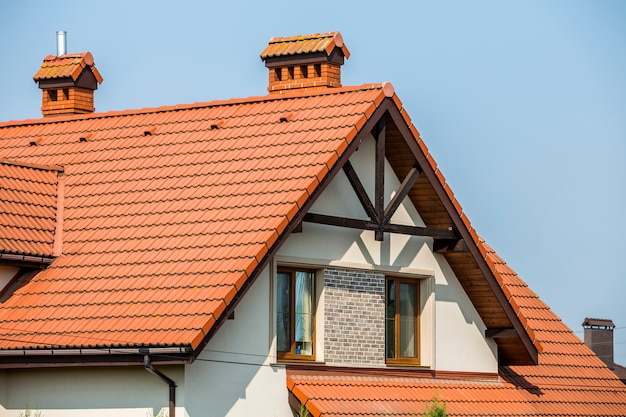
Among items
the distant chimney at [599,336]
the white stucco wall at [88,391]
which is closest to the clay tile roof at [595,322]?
the distant chimney at [599,336]

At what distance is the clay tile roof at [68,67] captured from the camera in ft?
97.7

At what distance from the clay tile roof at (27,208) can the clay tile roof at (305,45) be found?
4664 mm

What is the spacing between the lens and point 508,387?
2680 cm

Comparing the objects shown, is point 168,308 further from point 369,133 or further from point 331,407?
point 369,133

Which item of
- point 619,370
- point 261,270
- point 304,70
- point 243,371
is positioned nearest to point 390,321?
point 243,371

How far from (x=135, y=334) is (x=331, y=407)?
3344mm

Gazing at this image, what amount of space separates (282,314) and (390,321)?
8.52ft

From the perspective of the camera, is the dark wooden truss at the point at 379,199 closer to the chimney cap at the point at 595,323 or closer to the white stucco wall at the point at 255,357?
the white stucco wall at the point at 255,357

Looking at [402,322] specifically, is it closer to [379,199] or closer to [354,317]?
[354,317]

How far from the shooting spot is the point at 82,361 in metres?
21.4

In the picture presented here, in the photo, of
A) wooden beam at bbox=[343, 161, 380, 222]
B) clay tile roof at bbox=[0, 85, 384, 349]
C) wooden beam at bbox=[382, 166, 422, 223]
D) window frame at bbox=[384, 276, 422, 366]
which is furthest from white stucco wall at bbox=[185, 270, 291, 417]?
window frame at bbox=[384, 276, 422, 366]

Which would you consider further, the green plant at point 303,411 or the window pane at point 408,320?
the window pane at point 408,320

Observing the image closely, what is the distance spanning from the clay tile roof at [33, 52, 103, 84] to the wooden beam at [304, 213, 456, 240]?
26.3 feet

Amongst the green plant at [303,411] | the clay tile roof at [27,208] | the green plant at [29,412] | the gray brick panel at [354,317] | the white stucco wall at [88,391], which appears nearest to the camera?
the white stucco wall at [88,391]
